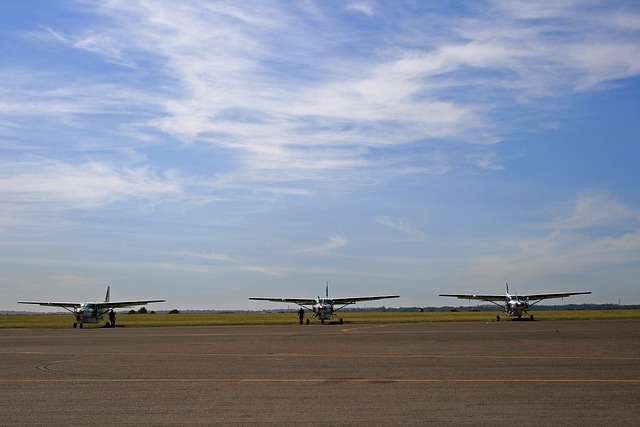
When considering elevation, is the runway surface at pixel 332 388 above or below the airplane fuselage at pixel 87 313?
below

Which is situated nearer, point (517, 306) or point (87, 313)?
point (87, 313)

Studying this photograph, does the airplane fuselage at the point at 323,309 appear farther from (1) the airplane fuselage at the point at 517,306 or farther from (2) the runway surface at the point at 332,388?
(2) the runway surface at the point at 332,388

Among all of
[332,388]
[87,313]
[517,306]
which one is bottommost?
[332,388]

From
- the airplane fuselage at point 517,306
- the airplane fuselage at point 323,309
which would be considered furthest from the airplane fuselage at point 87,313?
the airplane fuselage at point 517,306

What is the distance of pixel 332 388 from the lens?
43.6 feet

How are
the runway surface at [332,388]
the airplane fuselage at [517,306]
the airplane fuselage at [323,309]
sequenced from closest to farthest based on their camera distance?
the runway surface at [332,388] → the airplane fuselage at [323,309] → the airplane fuselage at [517,306]

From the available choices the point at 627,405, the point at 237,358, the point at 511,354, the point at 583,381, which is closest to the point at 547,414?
the point at 627,405

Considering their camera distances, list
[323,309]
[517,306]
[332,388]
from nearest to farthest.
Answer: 1. [332,388]
2. [323,309]
3. [517,306]

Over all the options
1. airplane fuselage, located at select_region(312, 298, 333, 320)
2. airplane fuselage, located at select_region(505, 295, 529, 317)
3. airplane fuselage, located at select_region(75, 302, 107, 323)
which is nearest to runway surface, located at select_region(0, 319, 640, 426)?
airplane fuselage, located at select_region(312, 298, 333, 320)

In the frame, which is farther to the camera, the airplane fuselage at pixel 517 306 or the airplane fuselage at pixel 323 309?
the airplane fuselage at pixel 517 306

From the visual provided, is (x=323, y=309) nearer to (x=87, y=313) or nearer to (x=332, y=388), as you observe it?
(x=87, y=313)

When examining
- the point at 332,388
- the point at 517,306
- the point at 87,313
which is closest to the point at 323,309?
the point at 517,306

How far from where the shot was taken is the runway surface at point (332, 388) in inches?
399

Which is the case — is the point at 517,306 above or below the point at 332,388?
above
